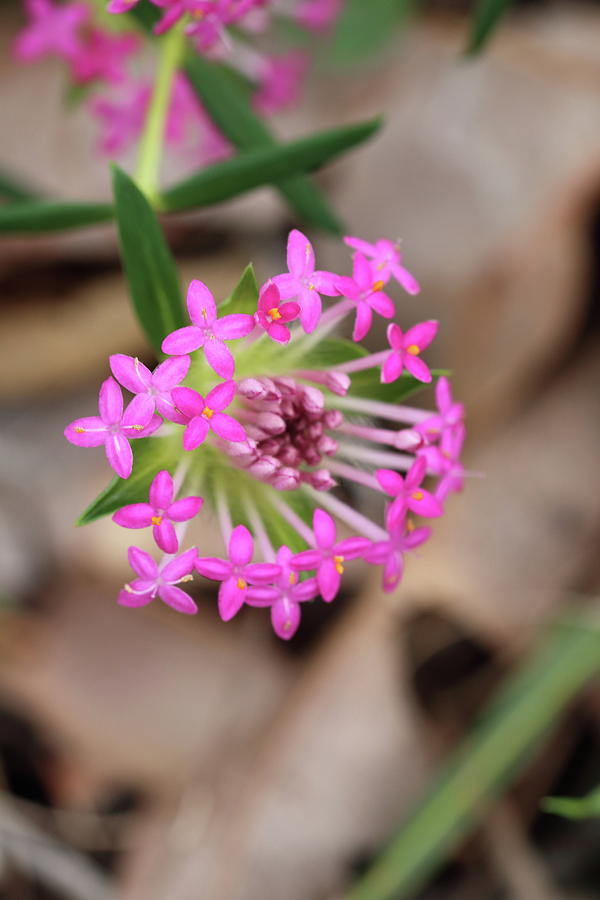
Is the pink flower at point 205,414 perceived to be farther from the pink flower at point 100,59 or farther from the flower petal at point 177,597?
the pink flower at point 100,59

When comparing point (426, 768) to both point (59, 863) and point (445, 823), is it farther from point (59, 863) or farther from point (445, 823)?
point (59, 863)

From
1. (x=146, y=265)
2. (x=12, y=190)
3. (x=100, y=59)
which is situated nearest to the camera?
(x=146, y=265)

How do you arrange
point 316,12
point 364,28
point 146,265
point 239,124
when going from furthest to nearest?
point 364,28
point 316,12
point 239,124
point 146,265

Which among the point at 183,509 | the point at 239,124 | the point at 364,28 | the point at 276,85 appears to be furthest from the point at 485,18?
the point at 364,28

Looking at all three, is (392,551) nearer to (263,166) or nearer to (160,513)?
(160,513)

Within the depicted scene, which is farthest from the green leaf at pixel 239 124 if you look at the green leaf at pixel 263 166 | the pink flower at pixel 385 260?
the pink flower at pixel 385 260

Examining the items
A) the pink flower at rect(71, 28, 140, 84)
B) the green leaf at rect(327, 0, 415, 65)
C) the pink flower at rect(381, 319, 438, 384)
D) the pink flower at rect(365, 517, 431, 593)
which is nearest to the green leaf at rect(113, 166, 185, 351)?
the pink flower at rect(381, 319, 438, 384)
